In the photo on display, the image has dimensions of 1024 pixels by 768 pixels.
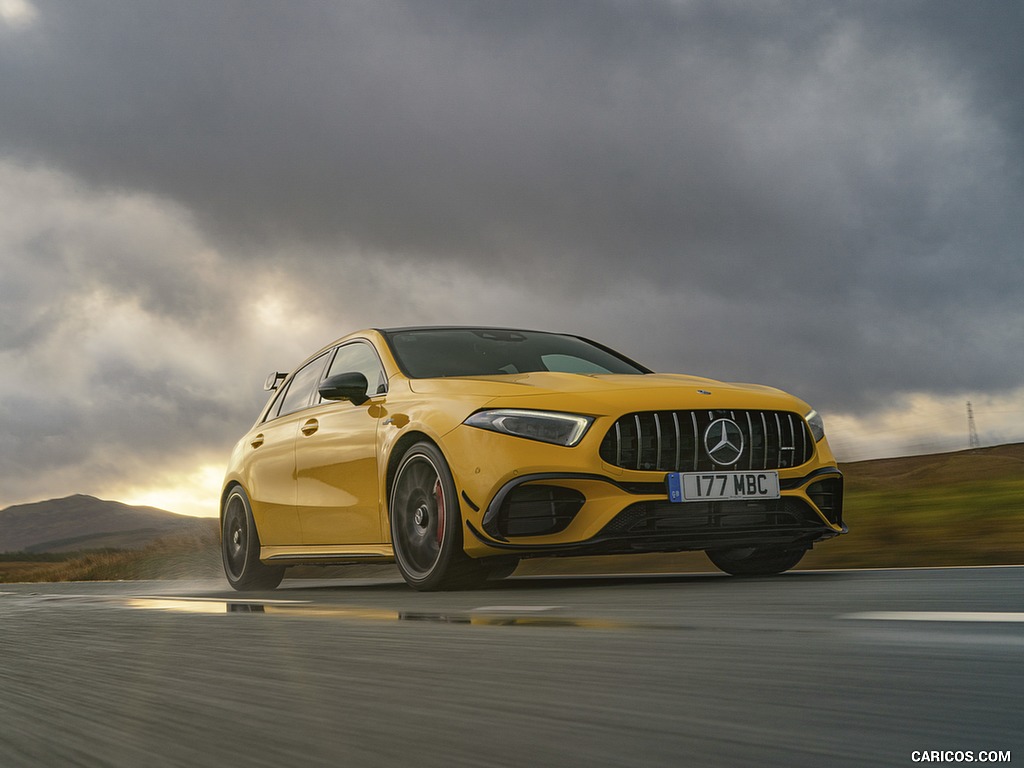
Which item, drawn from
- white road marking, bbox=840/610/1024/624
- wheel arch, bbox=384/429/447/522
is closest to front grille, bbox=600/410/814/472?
wheel arch, bbox=384/429/447/522

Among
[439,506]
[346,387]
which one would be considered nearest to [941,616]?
[439,506]

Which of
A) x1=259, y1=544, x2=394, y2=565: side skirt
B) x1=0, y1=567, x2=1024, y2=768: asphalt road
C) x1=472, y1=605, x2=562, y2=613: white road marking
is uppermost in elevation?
x1=259, y1=544, x2=394, y2=565: side skirt

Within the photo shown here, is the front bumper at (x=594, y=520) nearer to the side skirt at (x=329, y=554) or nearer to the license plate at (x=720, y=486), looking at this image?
the license plate at (x=720, y=486)

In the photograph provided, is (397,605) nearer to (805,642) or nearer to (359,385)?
(359,385)

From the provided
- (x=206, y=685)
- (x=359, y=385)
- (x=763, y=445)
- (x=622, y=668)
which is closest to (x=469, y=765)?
(x=622, y=668)

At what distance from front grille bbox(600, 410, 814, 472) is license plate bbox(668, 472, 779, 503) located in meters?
0.08

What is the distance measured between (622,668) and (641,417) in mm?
3687

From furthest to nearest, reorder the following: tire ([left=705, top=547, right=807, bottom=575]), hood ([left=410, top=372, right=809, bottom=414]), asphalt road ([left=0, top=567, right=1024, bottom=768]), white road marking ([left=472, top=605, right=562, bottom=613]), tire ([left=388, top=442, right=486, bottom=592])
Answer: tire ([left=705, top=547, right=807, bottom=575]) < tire ([left=388, top=442, right=486, bottom=592]) < hood ([left=410, top=372, right=809, bottom=414]) < white road marking ([left=472, top=605, right=562, bottom=613]) < asphalt road ([left=0, top=567, right=1024, bottom=768])

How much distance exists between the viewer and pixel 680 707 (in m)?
2.27

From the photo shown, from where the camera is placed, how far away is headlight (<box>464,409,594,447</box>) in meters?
6.33

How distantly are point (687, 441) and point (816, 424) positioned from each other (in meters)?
1.12

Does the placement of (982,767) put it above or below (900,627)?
below

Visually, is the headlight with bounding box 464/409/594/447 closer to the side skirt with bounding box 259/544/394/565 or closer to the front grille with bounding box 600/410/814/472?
the front grille with bounding box 600/410/814/472

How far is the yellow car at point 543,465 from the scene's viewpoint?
6.29 metres
